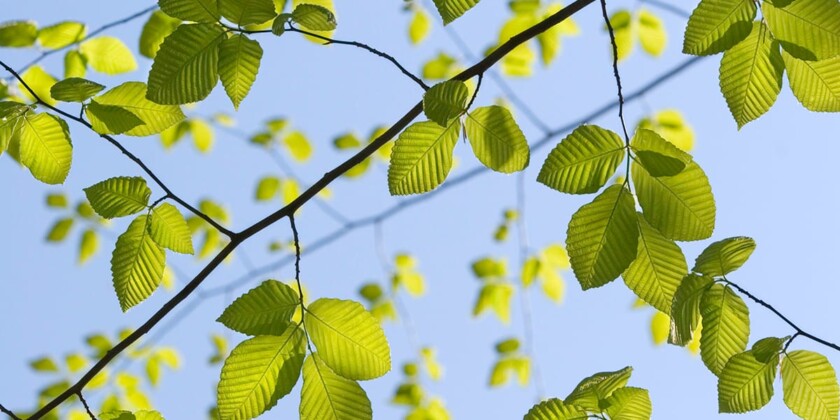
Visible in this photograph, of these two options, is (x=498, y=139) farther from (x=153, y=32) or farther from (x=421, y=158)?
(x=153, y=32)

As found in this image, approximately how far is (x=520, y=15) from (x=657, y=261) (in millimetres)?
1367

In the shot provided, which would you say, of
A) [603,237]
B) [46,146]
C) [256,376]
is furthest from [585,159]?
[46,146]

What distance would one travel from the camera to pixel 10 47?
173 cm

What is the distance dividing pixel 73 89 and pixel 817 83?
89 centimetres

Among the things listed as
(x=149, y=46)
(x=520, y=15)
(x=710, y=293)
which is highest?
(x=520, y=15)

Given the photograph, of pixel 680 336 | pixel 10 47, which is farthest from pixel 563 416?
pixel 10 47

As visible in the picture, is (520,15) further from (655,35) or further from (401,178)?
(401,178)

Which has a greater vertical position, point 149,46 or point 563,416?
point 149,46

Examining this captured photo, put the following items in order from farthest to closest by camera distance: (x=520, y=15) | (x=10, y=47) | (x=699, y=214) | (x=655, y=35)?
(x=655, y=35) → (x=520, y=15) → (x=10, y=47) → (x=699, y=214)

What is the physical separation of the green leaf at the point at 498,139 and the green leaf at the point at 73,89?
1.51 feet

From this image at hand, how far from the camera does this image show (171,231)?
1.05 m

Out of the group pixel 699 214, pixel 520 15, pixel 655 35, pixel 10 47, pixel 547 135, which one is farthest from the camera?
pixel 655 35

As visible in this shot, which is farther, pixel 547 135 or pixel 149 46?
pixel 547 135

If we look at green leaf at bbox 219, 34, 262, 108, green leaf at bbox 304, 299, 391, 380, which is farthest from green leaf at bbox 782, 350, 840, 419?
green leaf at bbox 219, 34, 262, 108
